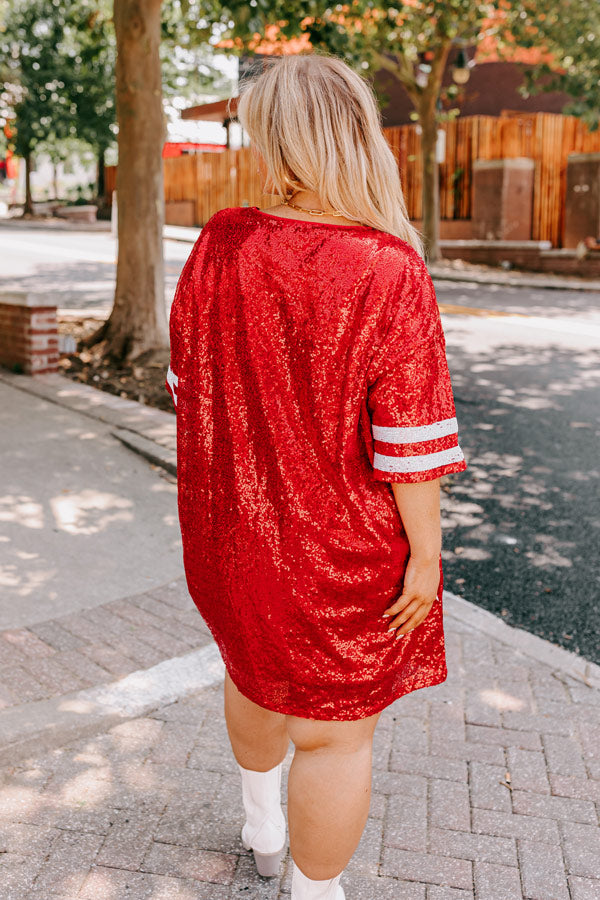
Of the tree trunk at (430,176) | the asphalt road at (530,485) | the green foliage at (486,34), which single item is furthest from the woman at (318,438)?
the tree trunk at (430,176)

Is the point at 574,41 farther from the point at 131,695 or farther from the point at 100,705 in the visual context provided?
the point at 100,705

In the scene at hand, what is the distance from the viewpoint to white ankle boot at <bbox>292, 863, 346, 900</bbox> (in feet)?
6.68

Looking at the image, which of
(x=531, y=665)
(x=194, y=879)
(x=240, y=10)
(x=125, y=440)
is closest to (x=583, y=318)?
(x=240, y=10)

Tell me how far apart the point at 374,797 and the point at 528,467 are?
379 centimetres

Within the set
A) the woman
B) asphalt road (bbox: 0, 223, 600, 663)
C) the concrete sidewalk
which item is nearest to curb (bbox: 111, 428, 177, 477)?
asphalt road (bbox: 0, 223, 600, 663)

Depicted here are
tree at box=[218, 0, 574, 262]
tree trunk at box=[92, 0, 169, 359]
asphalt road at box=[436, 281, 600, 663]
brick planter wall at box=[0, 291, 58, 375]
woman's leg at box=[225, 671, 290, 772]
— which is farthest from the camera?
tree at box=[218, 0, 574, 262]

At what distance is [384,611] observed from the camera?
1.91 m

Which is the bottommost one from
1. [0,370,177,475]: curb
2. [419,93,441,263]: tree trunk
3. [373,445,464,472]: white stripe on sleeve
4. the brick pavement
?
the brick pavement

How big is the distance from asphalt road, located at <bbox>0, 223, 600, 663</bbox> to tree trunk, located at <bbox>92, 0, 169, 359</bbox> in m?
3.05

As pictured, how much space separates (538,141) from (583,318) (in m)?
10.7

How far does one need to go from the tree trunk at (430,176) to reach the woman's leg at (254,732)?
1911 centimetres

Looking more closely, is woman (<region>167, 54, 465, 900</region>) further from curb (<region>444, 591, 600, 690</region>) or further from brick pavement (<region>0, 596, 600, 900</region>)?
curb (<region>444, 591, 600, 690</region>)

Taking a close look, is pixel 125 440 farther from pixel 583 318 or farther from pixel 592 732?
pixel 583 318

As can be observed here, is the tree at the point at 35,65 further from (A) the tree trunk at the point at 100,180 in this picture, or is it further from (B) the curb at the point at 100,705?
(B) the curb at the point at 100,705
